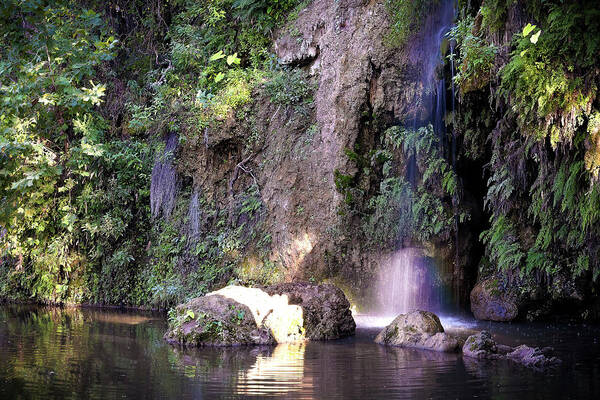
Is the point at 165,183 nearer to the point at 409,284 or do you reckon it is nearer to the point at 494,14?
the point at 409,284

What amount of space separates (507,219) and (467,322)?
219 centimetres

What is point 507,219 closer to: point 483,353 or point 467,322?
point 467,322

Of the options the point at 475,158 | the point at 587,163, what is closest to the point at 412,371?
the point at 587,163

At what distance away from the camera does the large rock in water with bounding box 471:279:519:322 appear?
42.8 feet

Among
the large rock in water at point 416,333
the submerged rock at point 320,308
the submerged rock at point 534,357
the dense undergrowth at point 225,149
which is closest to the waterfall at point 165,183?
the dense undergrowth at point 225,149

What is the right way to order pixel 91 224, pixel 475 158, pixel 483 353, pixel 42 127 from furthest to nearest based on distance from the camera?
pixel 91 224
pixel 475 158
pixel 42 127
pixel 483 353

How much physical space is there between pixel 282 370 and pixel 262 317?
259 centimetres

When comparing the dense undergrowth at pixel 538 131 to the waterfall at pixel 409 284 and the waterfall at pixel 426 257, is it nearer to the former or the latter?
the waterfall at pixel 426 257

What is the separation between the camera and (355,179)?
14992 millimetres

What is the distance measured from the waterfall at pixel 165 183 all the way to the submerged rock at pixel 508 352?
395 inches

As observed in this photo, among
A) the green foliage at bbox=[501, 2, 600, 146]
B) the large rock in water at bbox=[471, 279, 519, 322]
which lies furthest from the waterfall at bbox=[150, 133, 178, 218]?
the green foliage at bbox=[501, 2, 600, 146]

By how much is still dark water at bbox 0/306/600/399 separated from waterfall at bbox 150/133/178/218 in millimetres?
5926

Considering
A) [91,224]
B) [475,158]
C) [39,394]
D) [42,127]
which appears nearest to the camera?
[39,394]

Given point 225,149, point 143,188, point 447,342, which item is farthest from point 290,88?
point 447,342
